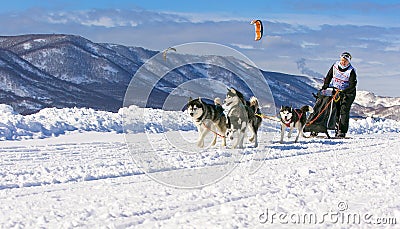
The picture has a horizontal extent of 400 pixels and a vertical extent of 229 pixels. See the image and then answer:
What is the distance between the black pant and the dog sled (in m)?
0.09

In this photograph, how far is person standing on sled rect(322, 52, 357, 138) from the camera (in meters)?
10.2

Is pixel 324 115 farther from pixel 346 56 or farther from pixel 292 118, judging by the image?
pixel 346 56

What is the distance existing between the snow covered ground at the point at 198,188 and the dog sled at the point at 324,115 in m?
2.08

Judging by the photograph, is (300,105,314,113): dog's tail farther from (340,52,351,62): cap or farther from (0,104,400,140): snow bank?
(0,104,400,140): snow bank

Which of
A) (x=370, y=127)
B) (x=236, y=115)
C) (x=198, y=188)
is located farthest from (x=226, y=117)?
(x=370, y=127)

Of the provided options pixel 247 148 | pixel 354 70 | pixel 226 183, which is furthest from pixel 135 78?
pixel 354 70

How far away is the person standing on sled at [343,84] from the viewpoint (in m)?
10.2

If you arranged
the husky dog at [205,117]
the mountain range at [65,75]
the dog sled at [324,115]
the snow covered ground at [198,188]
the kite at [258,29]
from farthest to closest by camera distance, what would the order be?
the mountain range at [65,75] < the dog sled at [324,115] < the kite at [258,29] < the husky dog at [205,117] < the snow covered ground at [198,188]

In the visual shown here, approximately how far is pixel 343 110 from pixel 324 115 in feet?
1.31

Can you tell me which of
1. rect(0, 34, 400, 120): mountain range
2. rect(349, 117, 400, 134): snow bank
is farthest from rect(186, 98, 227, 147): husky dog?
rect(0, 34, 400, 120): mountain range

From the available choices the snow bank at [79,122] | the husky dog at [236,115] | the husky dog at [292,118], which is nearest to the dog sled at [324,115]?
the husky dog at [292,118]

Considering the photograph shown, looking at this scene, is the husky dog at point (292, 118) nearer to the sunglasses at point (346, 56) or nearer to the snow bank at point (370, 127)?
the sunglasses at point (346, 56)

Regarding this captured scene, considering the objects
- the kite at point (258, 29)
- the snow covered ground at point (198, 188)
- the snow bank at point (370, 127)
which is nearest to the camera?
the snow covered ground at point (198, 188)

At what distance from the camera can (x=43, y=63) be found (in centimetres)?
13625
